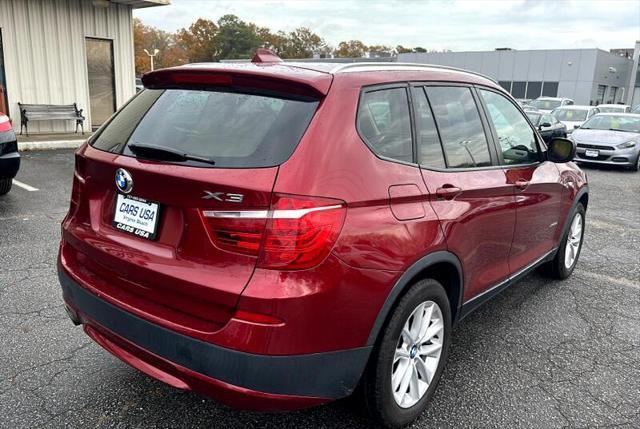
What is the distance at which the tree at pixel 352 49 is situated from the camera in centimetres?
9033

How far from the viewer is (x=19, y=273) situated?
14.3ft

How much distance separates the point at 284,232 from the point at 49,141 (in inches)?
437

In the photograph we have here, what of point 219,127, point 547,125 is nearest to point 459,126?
point 219,127

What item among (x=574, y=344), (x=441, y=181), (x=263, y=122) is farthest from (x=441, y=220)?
(x=574, y=344)

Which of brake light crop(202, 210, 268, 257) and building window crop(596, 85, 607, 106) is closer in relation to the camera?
brake light crop(202, 210, 268, 257)

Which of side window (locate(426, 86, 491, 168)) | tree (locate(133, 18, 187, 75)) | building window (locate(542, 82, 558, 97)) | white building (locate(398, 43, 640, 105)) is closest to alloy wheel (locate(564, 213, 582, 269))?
side window (locate(426, 86, 491, 168))

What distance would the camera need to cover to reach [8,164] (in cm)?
621

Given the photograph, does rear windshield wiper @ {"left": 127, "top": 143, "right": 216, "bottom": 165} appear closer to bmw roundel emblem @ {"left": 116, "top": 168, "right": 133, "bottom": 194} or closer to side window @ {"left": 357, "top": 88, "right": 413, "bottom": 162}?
bmw roundel emblem @ {"left": 116, "top": 168, "right": 133, "bottom": 194}

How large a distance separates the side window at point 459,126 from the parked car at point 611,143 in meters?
10.3

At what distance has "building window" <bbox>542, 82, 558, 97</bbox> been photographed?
1802 inches

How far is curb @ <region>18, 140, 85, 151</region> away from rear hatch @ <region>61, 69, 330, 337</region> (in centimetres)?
971

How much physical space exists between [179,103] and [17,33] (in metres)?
11.4

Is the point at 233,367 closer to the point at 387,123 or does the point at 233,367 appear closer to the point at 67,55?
the point at 387,123

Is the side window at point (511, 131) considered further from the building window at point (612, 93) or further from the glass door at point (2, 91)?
the building window at point (612, 93)
